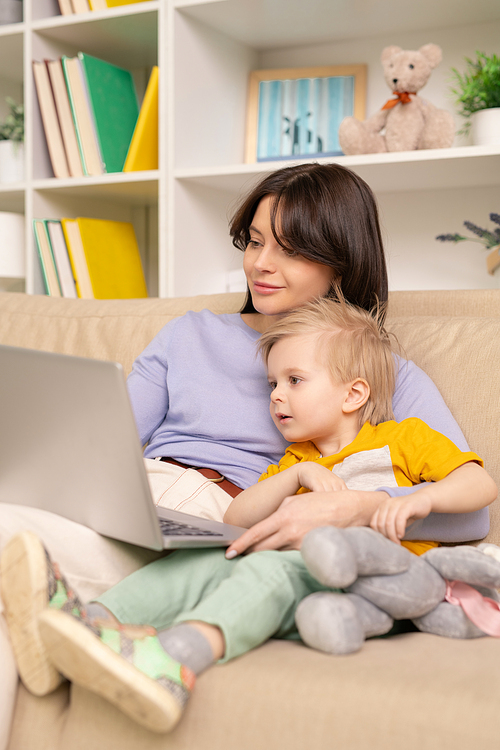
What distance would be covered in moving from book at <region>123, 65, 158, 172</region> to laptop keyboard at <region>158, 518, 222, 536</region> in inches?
51.5

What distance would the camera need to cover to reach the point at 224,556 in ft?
2.61

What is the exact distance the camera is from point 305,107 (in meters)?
1.87

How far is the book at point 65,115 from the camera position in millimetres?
1894

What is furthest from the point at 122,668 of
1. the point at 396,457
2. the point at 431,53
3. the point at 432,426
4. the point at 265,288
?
the point at 431,53

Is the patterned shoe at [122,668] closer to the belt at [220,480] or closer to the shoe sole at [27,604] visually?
the shoe sole at [27,604]

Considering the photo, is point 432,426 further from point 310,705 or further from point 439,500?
point 310,705

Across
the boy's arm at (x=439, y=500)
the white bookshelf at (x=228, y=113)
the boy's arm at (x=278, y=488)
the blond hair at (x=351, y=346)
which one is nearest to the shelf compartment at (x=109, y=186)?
the white bookshelf at (x=228, y=113)

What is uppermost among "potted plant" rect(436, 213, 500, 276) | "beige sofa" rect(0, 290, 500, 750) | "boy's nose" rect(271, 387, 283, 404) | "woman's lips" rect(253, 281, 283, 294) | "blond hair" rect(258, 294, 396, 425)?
"potted plant" rect(436, 213, 500, 276)

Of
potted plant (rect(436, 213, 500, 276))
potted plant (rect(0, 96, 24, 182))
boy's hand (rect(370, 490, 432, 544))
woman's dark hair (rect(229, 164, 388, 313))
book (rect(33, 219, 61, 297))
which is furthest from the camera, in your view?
potted plant (rect(0, 96, 24, 182))

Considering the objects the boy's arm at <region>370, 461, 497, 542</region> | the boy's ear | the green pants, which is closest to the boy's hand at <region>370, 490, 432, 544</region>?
the boy's arm at <region>370, 461, 497, 542</region>

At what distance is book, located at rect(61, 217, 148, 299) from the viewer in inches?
76.4

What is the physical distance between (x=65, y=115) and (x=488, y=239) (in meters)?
1.21

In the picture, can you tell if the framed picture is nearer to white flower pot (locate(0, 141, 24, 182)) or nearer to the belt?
white flower pot (locate(0, 141, 24, 182))

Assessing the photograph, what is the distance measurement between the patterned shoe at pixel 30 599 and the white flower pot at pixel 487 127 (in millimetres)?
1329
